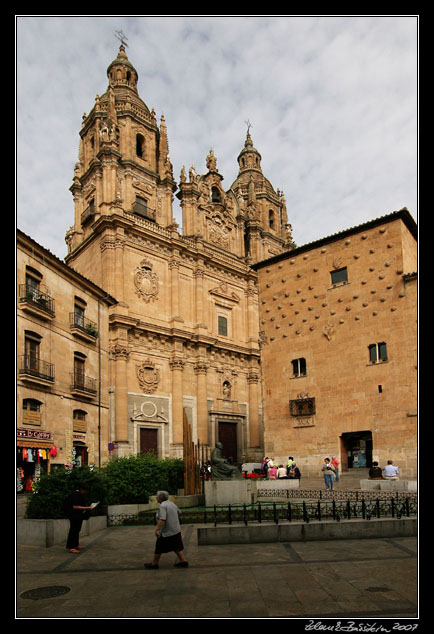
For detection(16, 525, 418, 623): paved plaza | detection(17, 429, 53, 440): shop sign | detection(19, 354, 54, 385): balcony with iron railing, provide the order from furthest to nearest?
detection(19, 354, 54, 385): balcony with iron railing < detection(17, 429, 53, 440): shop sign < detection(16, 525, 418, 623): paved plaza

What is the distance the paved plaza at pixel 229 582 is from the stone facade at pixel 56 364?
43.8 ft

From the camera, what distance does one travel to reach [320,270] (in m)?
29.3

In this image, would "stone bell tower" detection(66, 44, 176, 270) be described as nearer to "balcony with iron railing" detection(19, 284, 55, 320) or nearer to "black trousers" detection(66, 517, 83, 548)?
"balcony with iron railing" detection(19, 284, 55, 320)

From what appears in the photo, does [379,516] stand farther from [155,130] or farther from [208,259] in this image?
[155,130]

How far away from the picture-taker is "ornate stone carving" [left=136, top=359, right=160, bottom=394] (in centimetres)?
4000

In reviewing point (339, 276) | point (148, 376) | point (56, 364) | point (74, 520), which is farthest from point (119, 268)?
point (74, 520)

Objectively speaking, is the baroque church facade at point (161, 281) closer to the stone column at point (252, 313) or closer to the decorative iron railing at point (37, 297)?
the stone column at point (252, 313)

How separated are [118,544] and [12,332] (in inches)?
351

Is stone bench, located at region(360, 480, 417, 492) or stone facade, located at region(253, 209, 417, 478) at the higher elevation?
stone facade, located at region(253, 209, 417, 478)

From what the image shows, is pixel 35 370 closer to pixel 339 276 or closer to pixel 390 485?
pixel 339 276

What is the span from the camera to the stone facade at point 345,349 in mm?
25438

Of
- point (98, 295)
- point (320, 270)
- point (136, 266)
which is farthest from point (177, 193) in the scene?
point (320, 270)

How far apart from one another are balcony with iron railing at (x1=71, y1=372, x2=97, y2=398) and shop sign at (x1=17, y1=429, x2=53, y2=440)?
10.6 feet

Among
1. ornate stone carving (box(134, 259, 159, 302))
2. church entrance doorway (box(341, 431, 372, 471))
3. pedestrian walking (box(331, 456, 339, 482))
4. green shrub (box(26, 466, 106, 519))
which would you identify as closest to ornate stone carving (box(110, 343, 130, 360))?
ornate stone carving (box(134, 259, 159, 302))
